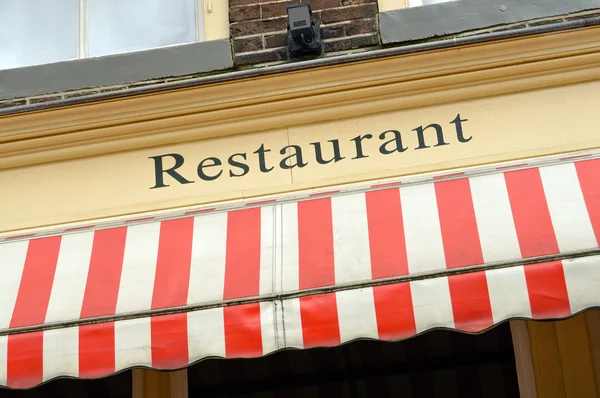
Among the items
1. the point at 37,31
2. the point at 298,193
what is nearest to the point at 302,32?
the point at 298,193

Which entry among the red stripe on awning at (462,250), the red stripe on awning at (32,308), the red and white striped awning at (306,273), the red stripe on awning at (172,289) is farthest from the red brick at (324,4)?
the red stripe on awning at (32,308)

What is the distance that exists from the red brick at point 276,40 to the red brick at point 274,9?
15 cm

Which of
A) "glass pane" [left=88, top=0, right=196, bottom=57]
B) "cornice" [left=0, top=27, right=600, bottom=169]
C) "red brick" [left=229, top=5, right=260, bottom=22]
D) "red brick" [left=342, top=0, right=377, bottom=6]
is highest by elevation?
"glass pane" [left=88, top=0, right=196, bottom=57]

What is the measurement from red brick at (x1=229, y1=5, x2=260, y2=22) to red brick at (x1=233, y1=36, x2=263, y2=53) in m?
0.14

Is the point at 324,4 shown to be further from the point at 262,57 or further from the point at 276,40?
A: the point at 262,57

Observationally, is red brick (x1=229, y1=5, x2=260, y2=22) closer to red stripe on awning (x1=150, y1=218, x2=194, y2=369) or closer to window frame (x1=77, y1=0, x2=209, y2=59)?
window frame (x1=77, y1=0, x2=209, y2=59)

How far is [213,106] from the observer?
5.39 meters

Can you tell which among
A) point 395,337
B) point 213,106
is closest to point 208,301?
point 395,337

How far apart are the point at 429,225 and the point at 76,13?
2782 millimetres

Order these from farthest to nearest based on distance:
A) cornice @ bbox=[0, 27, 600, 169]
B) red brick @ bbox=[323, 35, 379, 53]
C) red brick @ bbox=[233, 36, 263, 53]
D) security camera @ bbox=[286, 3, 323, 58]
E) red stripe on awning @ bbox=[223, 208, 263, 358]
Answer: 1. red brick @ bbox=[233, 36, 263, 53]
2. red brick @ bbox=[323, 35, 379, 53]
3. security camera @ bbox=[286, 3, 323, 58]
4. cornice @ bbox=[0, 27, 600, 169]
5. red stripe on awning @ bbox=[223, 208, 263, 358]

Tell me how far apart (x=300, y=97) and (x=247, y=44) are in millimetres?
525

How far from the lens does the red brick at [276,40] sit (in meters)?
5.57

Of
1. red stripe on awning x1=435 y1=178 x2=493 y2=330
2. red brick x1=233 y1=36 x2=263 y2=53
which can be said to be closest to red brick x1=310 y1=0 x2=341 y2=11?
red brick x1=233 y1=36 x2=263 y2=53

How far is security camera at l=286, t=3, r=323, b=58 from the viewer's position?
5375mm
